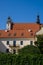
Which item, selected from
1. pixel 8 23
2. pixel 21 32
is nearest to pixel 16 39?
pixel 21 32

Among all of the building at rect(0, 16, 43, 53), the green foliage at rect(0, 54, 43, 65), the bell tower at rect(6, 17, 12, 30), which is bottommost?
the green foliage at rect(0, 54, 43, 65)

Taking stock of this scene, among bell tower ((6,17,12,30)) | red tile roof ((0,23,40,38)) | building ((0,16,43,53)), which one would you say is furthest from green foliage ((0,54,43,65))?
bell tower ((6,17,12,30))

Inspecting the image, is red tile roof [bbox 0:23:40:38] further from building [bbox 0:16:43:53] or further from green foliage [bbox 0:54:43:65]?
green foliage [bbox 0:54:43:65]

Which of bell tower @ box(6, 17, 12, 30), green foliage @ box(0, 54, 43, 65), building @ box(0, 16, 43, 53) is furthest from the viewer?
bell tower @ box(6, 17, 12, 30)

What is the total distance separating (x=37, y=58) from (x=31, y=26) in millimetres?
55535

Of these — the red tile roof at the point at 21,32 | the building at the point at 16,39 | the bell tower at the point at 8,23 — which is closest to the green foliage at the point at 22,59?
the building at the point at 16,39

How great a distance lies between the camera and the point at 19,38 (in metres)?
90.4

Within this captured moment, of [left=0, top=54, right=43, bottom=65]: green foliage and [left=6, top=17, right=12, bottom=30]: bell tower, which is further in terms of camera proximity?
[left=6, top=17, right=12, bottom=30]: bell tower

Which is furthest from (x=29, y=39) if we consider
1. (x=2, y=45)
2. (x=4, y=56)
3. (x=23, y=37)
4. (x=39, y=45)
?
(x=4, y=56)

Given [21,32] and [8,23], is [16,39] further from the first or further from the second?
[8,23]

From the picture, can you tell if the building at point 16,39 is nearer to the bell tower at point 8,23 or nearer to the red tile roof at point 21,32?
the red tile roof at point 21,32

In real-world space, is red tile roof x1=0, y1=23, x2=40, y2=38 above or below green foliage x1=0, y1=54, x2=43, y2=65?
above

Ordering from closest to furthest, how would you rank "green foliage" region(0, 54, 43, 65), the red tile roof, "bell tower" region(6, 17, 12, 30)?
"green foliage" region(0, 54, 43, 65)
the red tile roof
"bell tower" region(6, 17, 12, 30)

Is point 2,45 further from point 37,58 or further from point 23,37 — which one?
point 37,58
